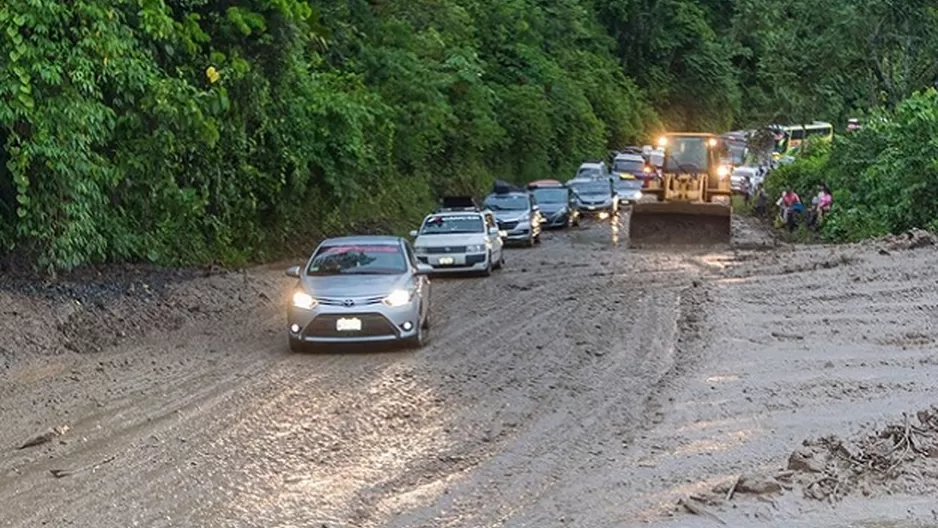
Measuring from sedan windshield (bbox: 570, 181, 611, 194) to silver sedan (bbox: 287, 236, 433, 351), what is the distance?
3252cm

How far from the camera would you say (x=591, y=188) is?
49.2 meters

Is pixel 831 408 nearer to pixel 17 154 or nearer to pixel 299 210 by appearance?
pixel 17 154

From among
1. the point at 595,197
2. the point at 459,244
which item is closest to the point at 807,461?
the point at 459,244

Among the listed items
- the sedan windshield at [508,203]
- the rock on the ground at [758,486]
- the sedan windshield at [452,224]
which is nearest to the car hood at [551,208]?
the sedan windshield at [508,203]

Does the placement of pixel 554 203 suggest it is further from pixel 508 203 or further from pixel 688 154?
pixel 688 154

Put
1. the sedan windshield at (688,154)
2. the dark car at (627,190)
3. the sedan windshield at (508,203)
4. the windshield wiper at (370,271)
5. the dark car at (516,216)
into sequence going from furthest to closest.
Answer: the dark car at (627,190) → the sedan windshield at (508,203) → the dark car at (516,216) → the sedan windshield at (688,154) → the windshield wiper at (370,271)

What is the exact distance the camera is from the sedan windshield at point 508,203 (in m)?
36.6

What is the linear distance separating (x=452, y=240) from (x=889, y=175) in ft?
38.7

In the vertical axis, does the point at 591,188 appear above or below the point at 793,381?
below

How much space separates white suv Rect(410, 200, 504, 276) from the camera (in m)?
26.5

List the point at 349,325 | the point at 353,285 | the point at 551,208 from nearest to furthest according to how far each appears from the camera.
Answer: the point at 349,325 < the point at 353,285 < the point at 551,208

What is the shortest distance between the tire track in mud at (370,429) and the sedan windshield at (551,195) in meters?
24.1

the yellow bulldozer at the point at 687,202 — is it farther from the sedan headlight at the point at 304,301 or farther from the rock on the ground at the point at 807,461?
the rock on the ground at the point at 807,461

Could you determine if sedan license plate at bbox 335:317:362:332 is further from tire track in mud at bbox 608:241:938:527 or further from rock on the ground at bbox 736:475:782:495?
rock on the ground at bbox 736:475:782:495
